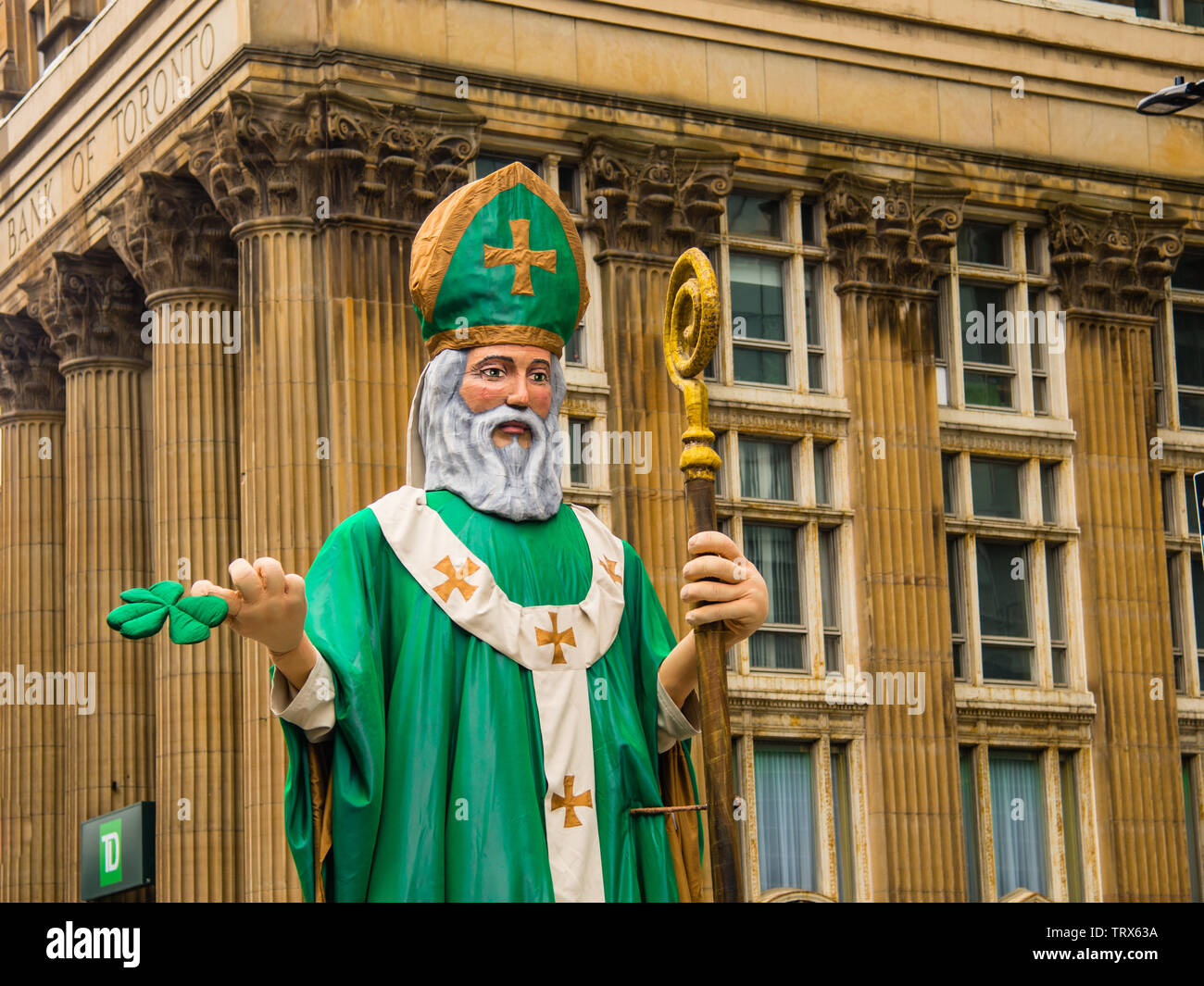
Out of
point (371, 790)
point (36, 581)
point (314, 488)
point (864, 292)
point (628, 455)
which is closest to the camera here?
point (371, 790)

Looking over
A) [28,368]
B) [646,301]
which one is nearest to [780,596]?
[646,301]

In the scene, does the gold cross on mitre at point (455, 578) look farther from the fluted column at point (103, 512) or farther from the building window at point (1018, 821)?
the fluted column at point (103, 512)

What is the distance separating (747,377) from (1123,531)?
18.6 feet

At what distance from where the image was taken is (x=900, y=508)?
→ 29.3m

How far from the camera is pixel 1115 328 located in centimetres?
3136

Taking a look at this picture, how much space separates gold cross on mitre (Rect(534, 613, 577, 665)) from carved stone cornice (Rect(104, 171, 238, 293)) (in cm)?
1880

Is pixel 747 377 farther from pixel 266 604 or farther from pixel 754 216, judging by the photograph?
pixel 266 604

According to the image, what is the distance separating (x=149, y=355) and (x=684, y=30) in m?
8.30

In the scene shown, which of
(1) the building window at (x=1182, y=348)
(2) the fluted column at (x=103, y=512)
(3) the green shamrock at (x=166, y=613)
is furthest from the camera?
(1) the building window at (x=1182, y=348)

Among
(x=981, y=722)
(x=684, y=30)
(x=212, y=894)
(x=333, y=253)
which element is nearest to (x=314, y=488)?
(x=333, y=253)

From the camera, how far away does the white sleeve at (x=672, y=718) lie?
10969 mm

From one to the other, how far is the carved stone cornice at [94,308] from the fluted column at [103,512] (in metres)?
0.01

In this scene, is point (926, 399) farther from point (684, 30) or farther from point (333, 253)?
point (333, 253)

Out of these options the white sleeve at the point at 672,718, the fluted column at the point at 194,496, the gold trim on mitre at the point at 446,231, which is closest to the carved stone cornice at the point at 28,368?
the fluted column at the point at 194,496
